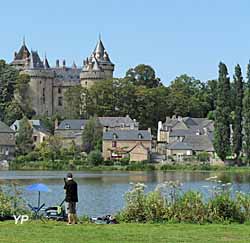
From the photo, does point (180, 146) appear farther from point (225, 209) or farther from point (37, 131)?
→ point (225, 209)

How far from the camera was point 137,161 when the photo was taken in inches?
3196

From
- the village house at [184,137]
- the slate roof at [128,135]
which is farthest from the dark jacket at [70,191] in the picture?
the slate roof at [128,135]

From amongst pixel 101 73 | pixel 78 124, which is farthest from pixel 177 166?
pixel 101 73

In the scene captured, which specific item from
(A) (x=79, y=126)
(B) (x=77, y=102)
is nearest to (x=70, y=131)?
(A) (x=79, y=126)

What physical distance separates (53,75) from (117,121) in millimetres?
21431

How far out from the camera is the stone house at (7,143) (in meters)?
84.0

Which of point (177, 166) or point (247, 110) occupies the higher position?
point (247, 110)

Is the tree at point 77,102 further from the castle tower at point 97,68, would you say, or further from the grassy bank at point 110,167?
the grassy bank at point 110,167

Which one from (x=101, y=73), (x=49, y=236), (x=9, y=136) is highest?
(x=101, y=73)

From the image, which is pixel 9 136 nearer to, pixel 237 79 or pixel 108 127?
pixel 108 127

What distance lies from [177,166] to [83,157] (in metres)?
10.9

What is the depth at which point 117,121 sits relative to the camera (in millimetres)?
93750

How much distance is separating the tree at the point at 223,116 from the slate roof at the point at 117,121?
2572 cm

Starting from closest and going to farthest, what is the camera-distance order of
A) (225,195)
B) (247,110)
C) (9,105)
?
(225,195), (247,110), (9,105)
